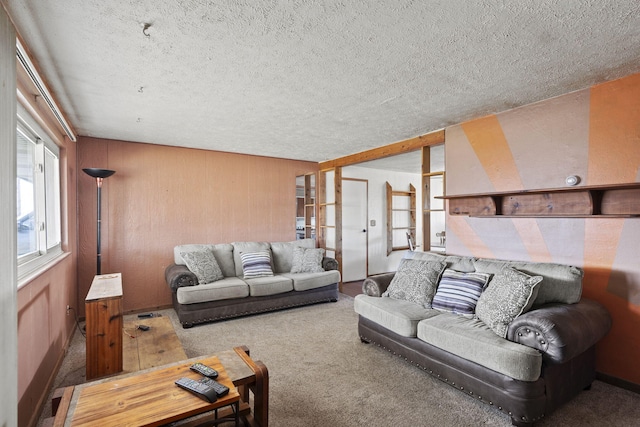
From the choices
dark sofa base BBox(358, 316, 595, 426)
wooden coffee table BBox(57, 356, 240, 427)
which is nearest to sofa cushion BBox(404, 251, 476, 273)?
dark sofa base BBox(358, 316, 595, 426)

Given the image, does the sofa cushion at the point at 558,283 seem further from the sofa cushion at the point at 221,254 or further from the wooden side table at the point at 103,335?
the sofa cushion at the point at 221,254

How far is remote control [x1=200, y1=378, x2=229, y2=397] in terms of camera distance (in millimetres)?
1530

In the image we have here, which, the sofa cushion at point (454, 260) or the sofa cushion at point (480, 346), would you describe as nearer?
the sofa cushion at point (480, 346)

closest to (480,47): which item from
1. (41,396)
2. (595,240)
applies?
(595,240)

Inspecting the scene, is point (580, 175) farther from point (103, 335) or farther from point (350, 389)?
point (103, 335)

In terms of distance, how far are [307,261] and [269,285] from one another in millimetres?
802

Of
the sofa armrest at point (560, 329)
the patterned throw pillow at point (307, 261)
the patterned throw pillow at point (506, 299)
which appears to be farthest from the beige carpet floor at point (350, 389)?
the patterned throw pillow at point (307, 261)

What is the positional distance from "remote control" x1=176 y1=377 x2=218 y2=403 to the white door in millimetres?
4458

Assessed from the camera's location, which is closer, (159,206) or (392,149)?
(392,149)

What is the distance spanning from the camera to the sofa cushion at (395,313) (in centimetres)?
258

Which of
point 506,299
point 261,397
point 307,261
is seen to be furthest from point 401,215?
point 261,397

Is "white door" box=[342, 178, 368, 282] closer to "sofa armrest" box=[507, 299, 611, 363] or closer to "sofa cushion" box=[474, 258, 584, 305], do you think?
"sofa cushion" box=[474, 258, 584, 305]

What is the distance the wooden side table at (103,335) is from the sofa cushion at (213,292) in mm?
1335

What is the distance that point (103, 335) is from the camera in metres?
2.25
